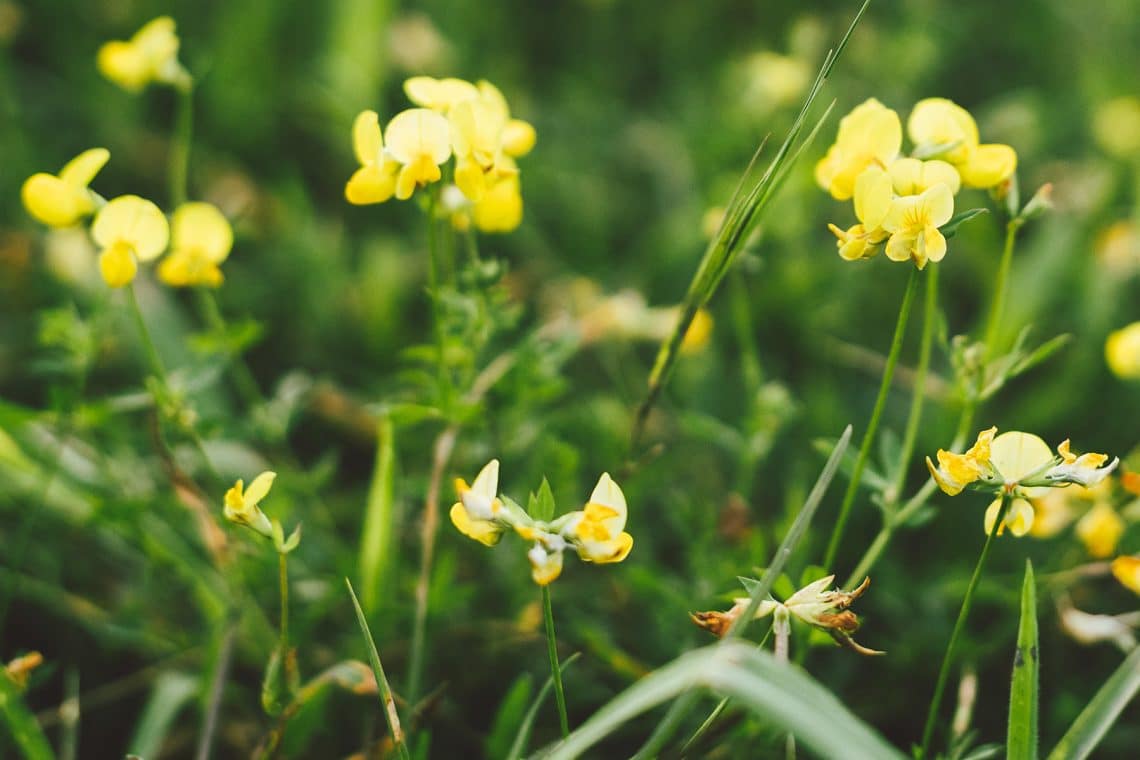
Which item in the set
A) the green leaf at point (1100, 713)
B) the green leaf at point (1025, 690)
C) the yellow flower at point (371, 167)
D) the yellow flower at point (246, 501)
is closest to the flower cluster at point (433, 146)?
the yellow flower at point (371, 167)

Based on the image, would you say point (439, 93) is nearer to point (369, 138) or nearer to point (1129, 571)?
point (369, 138)

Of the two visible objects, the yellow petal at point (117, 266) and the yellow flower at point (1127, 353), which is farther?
the yellow flower at point (1127, 353)

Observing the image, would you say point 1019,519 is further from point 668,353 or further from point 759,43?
point 759,43

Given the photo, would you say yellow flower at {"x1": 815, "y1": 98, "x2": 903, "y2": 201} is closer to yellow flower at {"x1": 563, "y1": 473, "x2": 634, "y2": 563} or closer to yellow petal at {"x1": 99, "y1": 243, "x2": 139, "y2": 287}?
yellow flower at {"x1": 563, "y1": 473, "x2": 634, "y2": 563}

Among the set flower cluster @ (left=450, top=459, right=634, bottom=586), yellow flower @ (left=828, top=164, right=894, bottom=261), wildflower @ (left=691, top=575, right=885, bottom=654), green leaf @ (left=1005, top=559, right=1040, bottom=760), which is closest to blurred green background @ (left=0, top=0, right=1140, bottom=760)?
wildflower @ (left=691, top=575, right=885, bottom=654)

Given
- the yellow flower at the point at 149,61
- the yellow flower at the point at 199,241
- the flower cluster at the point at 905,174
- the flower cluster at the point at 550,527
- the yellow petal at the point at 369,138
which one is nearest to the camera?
the flower cluster at the point at 550,527

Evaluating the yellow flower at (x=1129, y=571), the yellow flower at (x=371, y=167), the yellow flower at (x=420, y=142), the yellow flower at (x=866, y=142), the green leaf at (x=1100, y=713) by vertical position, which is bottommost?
the green leaf at (x=1100, y=713)

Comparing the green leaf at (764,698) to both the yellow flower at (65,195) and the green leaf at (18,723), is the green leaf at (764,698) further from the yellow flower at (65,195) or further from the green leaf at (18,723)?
the yellow flower at (65,195)
